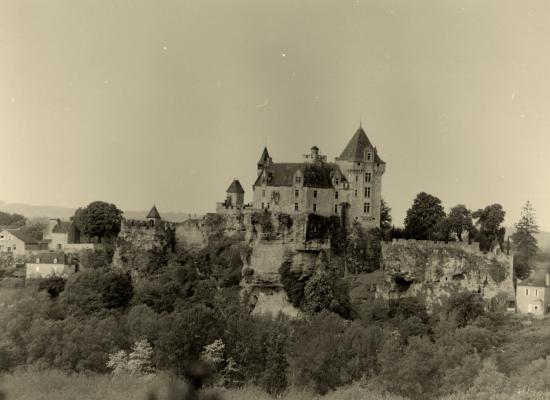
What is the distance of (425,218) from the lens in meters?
65.0

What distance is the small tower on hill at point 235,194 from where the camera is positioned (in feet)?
217

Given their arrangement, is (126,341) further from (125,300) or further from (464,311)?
(464,311)

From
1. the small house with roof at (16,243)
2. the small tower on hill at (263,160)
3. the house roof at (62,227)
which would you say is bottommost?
the small house with roof at (16,243)

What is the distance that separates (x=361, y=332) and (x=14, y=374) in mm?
20836

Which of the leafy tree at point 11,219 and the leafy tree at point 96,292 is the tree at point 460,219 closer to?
the leafy tree at point 96,292

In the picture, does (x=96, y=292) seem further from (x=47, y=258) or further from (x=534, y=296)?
(x=534, y=296)

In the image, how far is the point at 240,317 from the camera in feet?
193

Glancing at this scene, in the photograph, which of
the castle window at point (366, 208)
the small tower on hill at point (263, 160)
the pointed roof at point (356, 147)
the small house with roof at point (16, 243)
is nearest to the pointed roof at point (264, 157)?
the small tower on hill at point (263, 160)

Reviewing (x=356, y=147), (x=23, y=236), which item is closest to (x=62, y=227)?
(x=23, y=236)

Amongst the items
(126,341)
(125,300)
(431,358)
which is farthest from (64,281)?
(431,358)

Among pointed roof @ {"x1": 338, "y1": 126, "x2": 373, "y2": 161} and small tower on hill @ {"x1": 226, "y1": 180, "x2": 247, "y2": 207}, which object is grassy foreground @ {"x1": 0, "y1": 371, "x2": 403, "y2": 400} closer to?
small tower on hill @ {"x1": 226, "y1": 180, "x2": 247, "y2": 207}

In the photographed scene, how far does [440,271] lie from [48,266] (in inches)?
1140

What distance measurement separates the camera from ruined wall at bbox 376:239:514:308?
59250 millimetres

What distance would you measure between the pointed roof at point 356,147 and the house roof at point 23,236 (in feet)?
82.6
